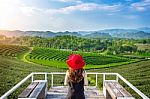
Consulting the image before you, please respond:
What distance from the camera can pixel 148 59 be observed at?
42.7 ft

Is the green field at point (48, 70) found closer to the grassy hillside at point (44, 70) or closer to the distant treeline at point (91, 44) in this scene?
the grassy hillside at point (44, 70)

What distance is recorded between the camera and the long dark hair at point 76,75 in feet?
10.0

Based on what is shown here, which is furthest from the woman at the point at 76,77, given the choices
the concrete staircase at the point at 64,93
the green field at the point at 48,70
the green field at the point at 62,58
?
the green field at the point at 62,58

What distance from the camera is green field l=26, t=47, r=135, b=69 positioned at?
41.6 ft

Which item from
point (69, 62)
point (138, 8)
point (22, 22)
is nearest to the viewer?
point (69, 62)

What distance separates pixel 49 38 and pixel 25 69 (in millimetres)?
1457

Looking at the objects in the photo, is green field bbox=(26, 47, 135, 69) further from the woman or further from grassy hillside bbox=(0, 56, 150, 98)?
the woman

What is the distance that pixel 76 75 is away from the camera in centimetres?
308

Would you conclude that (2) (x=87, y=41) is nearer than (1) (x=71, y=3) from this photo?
No

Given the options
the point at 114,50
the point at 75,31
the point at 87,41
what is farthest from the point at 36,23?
the point at 114,50

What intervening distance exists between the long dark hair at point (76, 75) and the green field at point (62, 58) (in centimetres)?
942

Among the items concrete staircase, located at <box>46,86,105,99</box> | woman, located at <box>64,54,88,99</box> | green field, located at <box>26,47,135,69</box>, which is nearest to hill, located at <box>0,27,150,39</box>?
green field, located at <box>26,47,135,69</box>

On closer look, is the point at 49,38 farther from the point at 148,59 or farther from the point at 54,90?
the point at 54,90

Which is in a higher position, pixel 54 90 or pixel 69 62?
pixel 69 62
